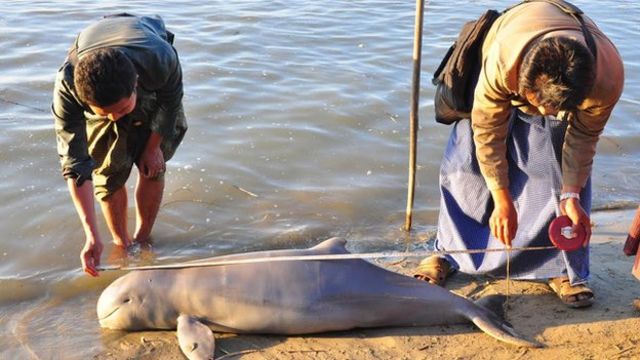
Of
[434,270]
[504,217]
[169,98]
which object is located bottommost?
[434,270]

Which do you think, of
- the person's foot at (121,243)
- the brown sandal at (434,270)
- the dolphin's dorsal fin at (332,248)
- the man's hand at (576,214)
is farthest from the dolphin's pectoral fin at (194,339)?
the man's hand at (576,214)

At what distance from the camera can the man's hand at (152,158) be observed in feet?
16.3

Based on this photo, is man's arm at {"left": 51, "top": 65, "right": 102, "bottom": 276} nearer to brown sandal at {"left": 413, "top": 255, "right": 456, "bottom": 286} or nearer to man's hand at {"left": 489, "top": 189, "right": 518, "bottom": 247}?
brown sandal at {"left": 413, "top": 255, "right": 456, "bottom": 286}

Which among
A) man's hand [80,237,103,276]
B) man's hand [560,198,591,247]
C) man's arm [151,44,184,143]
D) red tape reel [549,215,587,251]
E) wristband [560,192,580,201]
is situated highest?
man's arm [151,44,184,143]

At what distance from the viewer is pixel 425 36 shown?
437 inches

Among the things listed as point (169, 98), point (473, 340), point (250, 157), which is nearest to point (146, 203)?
point (169, 98)

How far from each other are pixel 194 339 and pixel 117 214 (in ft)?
4.94

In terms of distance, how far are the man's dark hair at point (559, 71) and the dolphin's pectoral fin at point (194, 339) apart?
6.99 feet

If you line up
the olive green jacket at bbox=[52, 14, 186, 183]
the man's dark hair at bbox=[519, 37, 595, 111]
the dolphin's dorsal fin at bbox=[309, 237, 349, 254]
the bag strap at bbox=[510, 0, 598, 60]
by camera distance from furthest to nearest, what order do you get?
1. the dolphin's dorsal fin at bbox=[309, 237, 349, 254]
2. the olive green jacket at bbox=[52, 14, 186, 183]
3. the bag strap at bbox=[510, 0, 598, 60]
4. the man's dark hair at bbox=[519, 37, 595, 111]

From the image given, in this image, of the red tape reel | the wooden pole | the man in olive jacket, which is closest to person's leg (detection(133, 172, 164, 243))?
the man in olive jacket

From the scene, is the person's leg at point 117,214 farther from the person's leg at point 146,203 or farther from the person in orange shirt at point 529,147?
the person in orange shirt at point 529,147

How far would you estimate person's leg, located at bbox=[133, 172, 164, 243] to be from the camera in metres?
5.31

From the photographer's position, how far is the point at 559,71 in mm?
3254

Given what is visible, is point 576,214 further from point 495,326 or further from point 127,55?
point 127,55
